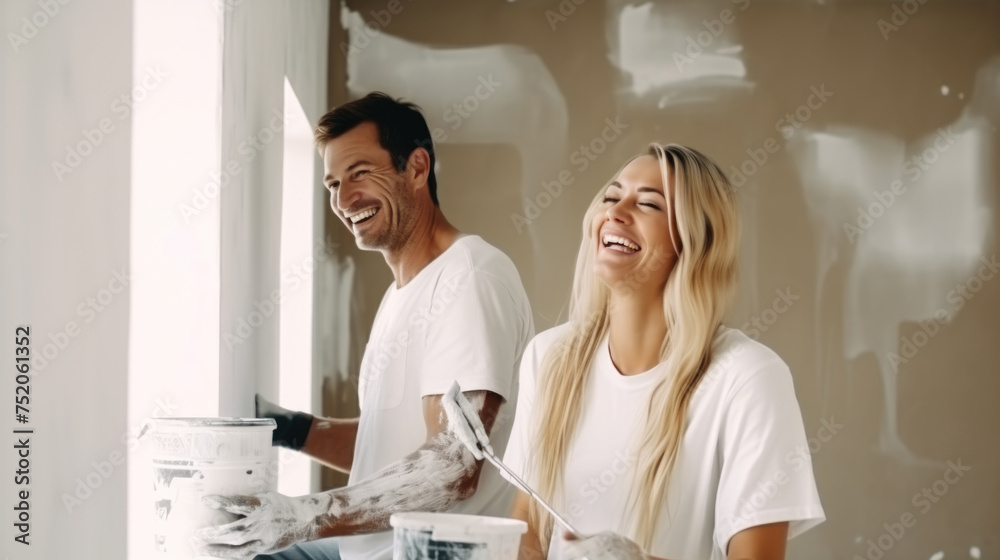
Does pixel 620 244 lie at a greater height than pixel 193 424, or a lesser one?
greater

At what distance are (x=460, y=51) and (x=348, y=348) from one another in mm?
701

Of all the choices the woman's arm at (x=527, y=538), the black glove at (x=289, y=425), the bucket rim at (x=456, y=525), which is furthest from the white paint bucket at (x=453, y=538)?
the black glove at (x=289, y=425)

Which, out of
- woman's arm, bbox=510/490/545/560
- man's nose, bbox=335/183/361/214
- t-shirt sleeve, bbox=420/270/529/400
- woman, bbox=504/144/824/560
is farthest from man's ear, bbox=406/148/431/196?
woman's arm, bbox=510/490/545/560

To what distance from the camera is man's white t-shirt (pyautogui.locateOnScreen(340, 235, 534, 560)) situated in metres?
1.65

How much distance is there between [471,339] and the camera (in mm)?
1655

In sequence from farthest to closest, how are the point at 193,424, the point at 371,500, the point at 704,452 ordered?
the point at 371,500, the point at 704,452, the point at 193,424

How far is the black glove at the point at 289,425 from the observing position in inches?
69.2

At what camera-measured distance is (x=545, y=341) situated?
158 centimetres

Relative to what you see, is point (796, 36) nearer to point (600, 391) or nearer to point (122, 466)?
point (600, 391)

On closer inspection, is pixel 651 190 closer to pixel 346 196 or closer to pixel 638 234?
pixel 638 234

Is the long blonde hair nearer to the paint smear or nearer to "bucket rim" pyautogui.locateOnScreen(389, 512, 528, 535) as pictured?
"bucket rim" pyautogui.locateOnScreen(389, 512, 528, 535)

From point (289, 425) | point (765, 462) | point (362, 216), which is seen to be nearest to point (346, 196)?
point (362, 216)

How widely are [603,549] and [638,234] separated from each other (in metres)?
0.61

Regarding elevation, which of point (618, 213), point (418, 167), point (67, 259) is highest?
point (418, 167)
